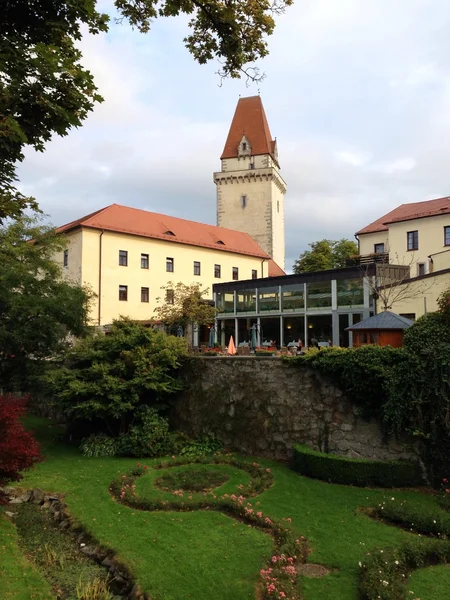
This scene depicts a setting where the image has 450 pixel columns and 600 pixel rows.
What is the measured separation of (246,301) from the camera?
34.2m

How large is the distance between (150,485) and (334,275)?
64.8ft

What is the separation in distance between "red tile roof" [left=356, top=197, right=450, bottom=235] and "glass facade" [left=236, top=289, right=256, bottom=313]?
48.0 feet

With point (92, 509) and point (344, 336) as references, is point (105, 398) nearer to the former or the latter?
point (92, 509)

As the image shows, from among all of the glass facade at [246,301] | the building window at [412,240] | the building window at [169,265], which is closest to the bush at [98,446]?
the glass facade at [246,301]

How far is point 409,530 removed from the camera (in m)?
9.46

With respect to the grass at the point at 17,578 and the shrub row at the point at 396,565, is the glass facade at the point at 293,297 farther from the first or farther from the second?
the grass at the point at 17,578

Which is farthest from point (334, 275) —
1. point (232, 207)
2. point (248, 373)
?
point (232, 207)

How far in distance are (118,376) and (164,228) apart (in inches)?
1077

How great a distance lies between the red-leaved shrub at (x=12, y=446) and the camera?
10352mm

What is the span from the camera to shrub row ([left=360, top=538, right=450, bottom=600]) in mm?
7023

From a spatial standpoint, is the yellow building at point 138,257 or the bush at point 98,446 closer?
the bush at point 98,446

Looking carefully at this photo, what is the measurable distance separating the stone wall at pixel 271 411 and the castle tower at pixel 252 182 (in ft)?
135

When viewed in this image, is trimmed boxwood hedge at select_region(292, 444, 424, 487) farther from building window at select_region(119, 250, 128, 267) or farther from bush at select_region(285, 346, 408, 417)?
building window at select_region(119, 250, 128, 267)

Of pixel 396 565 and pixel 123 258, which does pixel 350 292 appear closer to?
pixel 123 258
